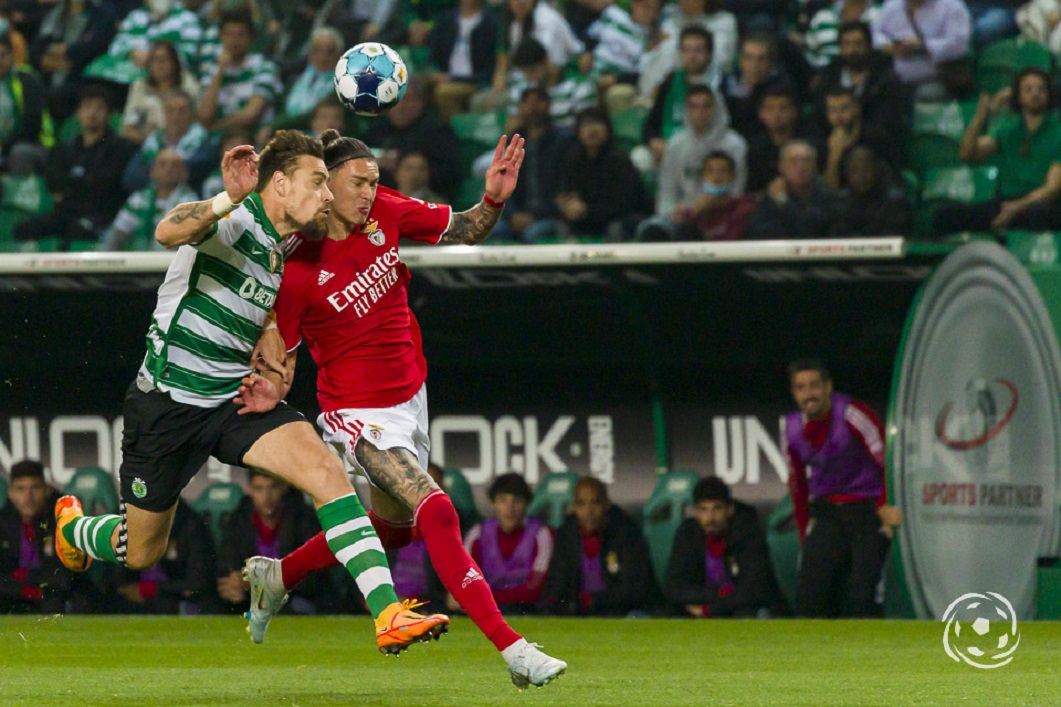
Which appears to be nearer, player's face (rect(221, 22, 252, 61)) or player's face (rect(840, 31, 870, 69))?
player's face (rect(840, 31, 870, 69))

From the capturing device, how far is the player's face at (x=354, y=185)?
5551 millimetres

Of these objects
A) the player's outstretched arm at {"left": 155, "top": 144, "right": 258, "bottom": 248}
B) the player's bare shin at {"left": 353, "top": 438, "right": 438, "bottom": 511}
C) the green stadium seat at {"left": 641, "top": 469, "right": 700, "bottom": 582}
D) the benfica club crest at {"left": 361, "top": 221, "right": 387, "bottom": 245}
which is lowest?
the green stadium seat at {"left": 641, "top": 469, "right": 700, "bottom": 582}

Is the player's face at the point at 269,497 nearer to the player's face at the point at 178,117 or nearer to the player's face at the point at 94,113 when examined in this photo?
the player's face at the point at 178,117

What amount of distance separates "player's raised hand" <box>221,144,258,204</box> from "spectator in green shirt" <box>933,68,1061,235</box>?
5207mm

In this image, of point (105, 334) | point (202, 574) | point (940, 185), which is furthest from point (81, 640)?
point (940, 185)

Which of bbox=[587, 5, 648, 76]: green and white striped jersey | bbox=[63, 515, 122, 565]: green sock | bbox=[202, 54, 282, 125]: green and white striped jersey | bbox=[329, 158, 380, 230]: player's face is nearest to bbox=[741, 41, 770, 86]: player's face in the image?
bbox=[587, 5, 648, 76]: green and white striped jersey

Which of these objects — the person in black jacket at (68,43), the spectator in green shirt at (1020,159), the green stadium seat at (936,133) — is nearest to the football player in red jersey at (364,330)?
the spectator in green shirt at (1020,159)

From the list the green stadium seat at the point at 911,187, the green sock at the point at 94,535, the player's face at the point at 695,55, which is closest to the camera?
the green sock at the point at 94,535

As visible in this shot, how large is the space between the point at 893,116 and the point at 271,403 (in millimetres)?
5446

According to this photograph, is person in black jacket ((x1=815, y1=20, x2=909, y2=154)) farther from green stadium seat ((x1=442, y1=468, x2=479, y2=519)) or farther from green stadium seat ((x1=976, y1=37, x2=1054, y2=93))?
green stadium seat ((x1=442, y1=468, x2=479, y2=519))

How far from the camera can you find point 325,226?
222 inches

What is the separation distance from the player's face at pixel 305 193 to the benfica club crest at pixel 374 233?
487 mm

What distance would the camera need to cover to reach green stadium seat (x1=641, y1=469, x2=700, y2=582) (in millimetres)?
8781

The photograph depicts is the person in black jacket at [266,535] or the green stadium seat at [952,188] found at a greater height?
the green stadium seat at [952,188]
